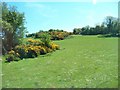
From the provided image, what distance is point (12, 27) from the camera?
3550 cm

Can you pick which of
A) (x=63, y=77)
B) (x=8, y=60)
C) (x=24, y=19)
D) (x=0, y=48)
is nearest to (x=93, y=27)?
(x=24, y=19)

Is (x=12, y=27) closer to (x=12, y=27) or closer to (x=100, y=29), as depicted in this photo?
(x=12, y=27)

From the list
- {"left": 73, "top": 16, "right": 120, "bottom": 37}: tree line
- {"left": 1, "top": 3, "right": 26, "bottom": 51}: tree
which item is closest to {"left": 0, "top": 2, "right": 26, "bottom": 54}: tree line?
{"left": 1, "top": 3, "right": 26, "bottom": 51}: tree

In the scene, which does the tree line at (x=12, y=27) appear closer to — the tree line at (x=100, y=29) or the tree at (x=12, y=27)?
the tree at (x=12, y=27)

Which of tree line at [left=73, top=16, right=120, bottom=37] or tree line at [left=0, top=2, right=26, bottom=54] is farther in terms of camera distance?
tree line at [left=73, top=16, right=120, bottom=37]

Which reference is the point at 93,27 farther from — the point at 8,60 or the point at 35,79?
the point at 35,79

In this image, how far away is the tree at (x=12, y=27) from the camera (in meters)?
34.9

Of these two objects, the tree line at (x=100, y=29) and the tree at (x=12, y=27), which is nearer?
the tree at (x=12, y=27)

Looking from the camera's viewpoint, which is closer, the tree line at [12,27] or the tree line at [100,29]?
the tree line at [12,27]

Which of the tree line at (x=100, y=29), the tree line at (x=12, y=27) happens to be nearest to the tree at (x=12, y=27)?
the tree line at (x=12, y=27)

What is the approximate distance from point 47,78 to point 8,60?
1080 cm

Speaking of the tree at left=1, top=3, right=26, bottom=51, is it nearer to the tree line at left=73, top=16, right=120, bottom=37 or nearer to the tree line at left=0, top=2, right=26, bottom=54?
the tree line at left=0, top=2, right=26, bottom=54

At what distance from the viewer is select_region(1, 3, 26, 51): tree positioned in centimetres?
3488

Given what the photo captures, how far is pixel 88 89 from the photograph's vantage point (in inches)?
444
